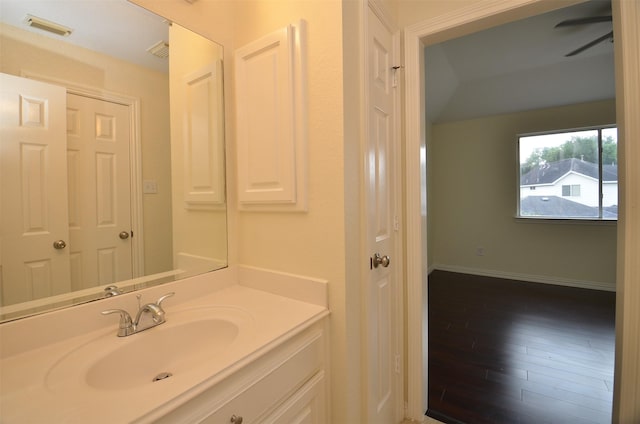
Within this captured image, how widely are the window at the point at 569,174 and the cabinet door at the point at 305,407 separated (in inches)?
172

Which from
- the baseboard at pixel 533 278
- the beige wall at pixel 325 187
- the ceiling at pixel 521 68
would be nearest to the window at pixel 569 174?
the ceiling at pixel 521 68

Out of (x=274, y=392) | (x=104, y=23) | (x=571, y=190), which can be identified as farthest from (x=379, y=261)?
(x=571, y=190)

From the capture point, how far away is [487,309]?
308 cm

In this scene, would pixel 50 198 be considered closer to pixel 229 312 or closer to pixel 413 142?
pixel 229 312

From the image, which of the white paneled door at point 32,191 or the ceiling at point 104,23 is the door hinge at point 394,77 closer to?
the ceiling at point 104,23

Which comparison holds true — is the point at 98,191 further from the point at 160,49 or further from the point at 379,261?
the point at 379,261

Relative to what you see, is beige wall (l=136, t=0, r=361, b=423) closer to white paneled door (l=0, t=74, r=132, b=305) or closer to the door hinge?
the door hinge

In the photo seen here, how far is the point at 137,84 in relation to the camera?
3.70 feet

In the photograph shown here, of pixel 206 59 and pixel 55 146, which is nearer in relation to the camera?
pixel 55 146

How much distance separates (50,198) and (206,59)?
88 centimetres

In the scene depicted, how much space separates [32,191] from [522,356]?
3071 millimetres

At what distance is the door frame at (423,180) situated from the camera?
1.09m

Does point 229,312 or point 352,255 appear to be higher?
point 352,255

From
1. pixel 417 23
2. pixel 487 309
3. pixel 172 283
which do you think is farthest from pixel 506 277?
pixel 172 283
